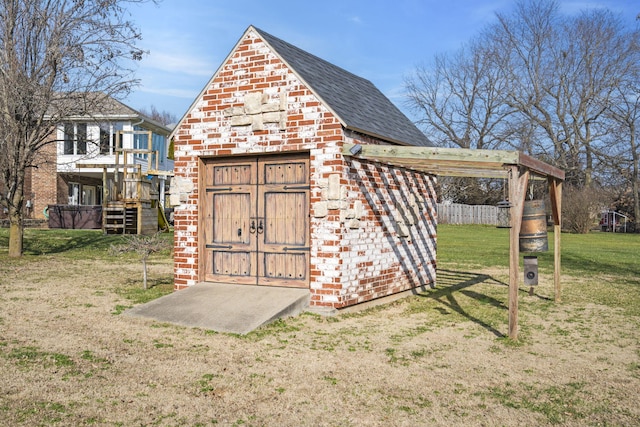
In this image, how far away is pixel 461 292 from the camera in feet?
38.4

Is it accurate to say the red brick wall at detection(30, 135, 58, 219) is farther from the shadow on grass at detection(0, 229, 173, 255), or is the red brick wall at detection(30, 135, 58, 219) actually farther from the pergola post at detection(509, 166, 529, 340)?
the pergola post at detection(509, 166, 529, 340)

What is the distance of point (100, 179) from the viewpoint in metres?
36.8

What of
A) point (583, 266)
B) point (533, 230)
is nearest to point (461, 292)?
point (533, 230)

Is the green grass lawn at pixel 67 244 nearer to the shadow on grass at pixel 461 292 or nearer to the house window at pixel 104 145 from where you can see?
the house window at pixel 104 145

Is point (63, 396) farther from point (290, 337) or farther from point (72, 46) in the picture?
point (72, 46)

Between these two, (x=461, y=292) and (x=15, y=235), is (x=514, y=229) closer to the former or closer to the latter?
(x=461, y=292)

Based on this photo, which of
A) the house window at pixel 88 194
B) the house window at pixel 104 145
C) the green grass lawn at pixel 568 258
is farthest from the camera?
the house window at pixel 88 194

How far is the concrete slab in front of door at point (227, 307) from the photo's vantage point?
7801 millimetres

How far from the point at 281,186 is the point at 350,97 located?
7.86 feet

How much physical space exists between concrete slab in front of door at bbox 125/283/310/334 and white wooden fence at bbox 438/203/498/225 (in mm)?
35309

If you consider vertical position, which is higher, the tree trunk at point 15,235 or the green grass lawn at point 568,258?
the tree trunk at point 15,235

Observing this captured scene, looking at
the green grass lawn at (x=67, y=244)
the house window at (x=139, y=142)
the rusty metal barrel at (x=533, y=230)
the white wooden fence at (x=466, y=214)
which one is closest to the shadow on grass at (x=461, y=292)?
the rusty metal barrel at (x=533, y=230)

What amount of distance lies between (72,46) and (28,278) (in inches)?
278

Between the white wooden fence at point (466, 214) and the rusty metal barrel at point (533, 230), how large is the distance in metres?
34.3
